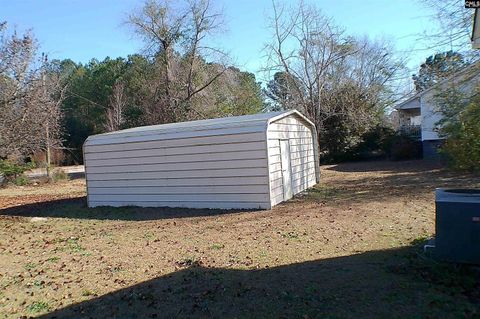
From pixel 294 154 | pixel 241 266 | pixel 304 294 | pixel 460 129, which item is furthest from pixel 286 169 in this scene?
pixel 460 129

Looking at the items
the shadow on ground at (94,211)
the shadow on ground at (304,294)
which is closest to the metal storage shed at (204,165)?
the shadow on ground at (94,211)

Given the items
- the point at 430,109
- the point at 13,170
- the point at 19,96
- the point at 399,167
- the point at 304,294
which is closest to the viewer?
the point at 304,294

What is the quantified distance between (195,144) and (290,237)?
193 inches

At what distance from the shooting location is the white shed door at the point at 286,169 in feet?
38.5

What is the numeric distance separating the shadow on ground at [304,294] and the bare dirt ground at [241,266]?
12 mm

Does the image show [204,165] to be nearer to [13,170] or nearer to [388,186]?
[388,186]

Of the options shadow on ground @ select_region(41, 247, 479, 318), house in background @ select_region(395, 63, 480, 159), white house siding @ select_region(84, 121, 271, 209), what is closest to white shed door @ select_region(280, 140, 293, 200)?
white house siding @ select_region(84, 121, 271, 209)

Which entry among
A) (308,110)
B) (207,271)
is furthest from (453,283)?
(308,110)

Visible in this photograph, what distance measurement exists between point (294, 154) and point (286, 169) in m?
1.21

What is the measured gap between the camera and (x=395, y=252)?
6.02 m

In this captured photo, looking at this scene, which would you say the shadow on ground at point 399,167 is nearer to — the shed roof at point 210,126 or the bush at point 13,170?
the shed roof at point 210,126

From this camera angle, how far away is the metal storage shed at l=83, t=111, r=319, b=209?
10688mm

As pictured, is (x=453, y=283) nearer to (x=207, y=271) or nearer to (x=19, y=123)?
(x=207, y=271)

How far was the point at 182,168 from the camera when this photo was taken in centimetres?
1170
